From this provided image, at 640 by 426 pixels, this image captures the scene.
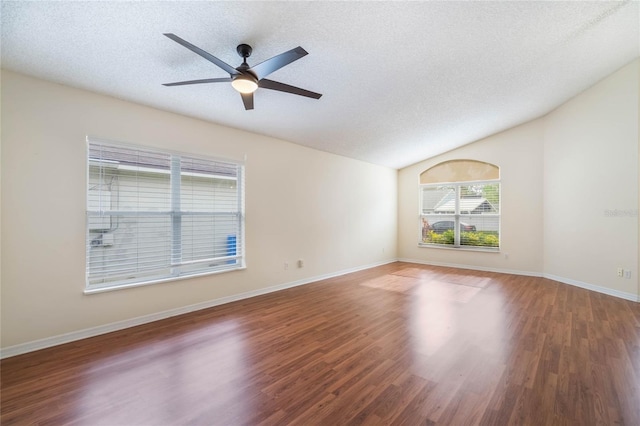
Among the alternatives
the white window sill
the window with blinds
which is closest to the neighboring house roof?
the window with blinds

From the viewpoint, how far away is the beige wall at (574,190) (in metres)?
4.25

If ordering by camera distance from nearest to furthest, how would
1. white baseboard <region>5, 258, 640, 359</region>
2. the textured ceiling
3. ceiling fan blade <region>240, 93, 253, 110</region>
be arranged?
the textured ceiling < ceiling fan blade <region>240, 93, 253, 110</region> < white baseboard <region>5, 258, 640, 359</region>

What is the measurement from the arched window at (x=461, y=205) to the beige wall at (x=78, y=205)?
3.76 m

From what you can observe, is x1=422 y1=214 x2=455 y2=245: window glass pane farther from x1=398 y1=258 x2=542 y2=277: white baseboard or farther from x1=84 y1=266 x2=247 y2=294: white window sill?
Result: x1=84 y1=266 x2=247 y2=294: white window sill

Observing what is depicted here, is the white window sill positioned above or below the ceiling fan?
below

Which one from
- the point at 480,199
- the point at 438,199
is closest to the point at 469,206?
the point at 480,199

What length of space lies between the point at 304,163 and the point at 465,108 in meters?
2.83

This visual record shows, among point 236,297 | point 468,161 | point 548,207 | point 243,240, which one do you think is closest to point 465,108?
point 468,161

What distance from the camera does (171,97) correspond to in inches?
126

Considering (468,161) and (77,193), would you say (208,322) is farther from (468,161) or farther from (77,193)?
(468,161)

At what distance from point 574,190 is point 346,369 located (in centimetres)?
539

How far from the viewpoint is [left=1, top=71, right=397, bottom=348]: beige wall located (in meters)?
2.57

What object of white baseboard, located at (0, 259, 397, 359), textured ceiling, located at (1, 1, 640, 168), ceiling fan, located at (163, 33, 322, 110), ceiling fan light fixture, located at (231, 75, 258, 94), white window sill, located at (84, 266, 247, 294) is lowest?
white baseboard, located at (0, 259, 397, 359)

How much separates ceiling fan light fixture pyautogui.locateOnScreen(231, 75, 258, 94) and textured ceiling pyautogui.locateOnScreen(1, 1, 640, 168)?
0.45 metres
